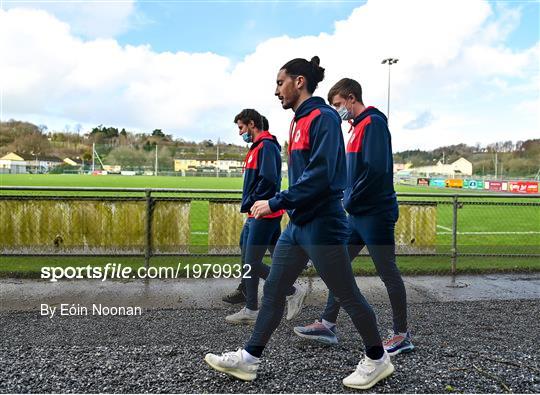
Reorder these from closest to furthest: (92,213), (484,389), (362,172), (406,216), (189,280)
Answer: (484,389), (362,172), (189,280), (92,213), (406,216)

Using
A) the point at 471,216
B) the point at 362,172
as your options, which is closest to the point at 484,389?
the point at 362,172

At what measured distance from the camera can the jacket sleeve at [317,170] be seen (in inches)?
116

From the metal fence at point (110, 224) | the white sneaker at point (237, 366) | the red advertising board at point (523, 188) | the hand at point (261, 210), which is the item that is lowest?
the red advertising board at point (523, 188)

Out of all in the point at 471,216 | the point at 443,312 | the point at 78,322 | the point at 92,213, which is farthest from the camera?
the point at 471,216

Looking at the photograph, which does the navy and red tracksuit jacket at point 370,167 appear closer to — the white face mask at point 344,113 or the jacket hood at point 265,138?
the white face mask at point 344,113

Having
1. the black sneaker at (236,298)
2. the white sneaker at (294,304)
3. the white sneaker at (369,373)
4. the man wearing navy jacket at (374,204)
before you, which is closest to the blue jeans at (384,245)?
the man wearing navy jacket at (374,204)

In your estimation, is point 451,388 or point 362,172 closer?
point 451,388

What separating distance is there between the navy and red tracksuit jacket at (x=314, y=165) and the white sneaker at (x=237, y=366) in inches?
36.2

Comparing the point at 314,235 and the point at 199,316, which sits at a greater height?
the point at 314,235

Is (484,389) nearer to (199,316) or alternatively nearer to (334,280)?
(334,280)

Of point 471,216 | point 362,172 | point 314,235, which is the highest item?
point 362,172

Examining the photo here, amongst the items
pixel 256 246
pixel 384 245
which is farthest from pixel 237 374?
pixel 256 246

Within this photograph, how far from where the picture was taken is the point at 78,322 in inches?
177

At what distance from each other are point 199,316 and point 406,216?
4.20m
